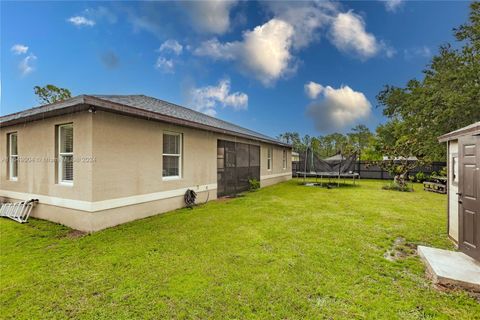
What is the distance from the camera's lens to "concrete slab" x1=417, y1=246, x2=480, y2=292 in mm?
2574

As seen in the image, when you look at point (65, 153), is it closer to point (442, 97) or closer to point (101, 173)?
point (101, 173)

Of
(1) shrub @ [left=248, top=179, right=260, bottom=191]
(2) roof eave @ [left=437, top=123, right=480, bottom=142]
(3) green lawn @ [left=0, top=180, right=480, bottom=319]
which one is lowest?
(3) green lawn @ [left=0, top=180, right=480, bottom=319]

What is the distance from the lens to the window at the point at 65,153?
4.93m

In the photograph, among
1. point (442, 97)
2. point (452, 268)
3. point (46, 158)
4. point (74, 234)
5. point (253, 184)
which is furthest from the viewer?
point (442, 97)

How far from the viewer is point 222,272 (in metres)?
2.90

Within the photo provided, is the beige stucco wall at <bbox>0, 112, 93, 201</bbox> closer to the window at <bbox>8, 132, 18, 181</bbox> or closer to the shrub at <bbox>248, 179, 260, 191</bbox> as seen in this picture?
the window at <bbox>8, 132, 18, 181</bbox>

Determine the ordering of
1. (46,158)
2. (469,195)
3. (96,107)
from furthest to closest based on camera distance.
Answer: (46,158)
(96,107)
(469,195)

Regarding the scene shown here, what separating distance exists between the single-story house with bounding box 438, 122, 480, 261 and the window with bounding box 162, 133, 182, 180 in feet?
20.7

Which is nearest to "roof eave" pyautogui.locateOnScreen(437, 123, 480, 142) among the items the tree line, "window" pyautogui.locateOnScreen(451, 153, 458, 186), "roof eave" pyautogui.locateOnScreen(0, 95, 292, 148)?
"window" pyautogui.locateOnScreen(451, 153, 458, 186)

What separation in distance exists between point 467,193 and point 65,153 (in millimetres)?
7750

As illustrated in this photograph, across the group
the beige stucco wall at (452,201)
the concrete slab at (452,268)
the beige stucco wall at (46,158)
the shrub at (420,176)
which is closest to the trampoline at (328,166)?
the shrub at (420,176)

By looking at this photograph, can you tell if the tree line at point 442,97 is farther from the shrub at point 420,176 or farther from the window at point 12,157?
the window at point 12,157

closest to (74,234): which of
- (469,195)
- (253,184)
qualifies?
(469,195)

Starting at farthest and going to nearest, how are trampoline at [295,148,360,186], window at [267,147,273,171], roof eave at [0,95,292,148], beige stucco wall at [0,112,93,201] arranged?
window at [267,147,273,171], trampoline at [295,148,360,186], beige stucco wall at [0,112,93,201], roof eave at [0,95,292,148]
